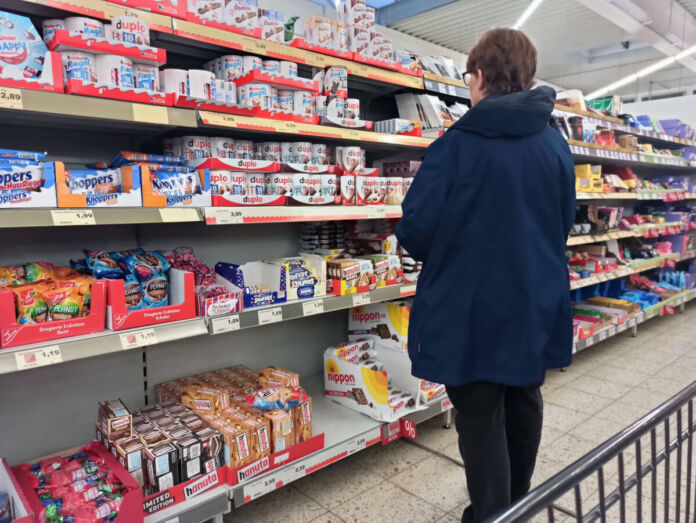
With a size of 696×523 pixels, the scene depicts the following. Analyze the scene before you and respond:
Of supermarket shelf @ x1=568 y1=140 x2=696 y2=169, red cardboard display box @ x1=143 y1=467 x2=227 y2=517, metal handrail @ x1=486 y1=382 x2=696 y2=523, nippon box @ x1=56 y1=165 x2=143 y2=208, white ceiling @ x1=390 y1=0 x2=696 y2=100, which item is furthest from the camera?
white ceiling @ x1=390 y1=0 x2=696 y2=100

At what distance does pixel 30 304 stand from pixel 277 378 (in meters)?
1.02

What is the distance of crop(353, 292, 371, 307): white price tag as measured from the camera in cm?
231

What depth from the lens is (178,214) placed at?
1.70 meters

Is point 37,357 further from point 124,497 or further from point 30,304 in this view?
point 124,497

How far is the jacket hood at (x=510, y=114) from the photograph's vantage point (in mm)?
1260

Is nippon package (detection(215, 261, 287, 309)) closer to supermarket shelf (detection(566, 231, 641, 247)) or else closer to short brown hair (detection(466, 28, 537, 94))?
short brown hair (detection(466, 28, 537, 94))

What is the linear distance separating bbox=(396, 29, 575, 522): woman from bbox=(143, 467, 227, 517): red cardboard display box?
2.91ft

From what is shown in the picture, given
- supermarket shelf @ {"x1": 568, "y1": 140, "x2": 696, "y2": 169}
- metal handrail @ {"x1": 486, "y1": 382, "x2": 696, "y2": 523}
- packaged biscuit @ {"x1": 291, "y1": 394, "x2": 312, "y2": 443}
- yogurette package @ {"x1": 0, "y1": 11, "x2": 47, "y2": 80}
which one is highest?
yogurette package @ {"x1": 0, "y1": 11, "x2": 47, "y2": 80}

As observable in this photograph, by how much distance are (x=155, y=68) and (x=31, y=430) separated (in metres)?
1.49

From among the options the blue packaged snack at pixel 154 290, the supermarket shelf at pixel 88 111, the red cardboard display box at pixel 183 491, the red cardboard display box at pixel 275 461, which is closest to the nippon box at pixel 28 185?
the supermarket shelf at pixel 88 111

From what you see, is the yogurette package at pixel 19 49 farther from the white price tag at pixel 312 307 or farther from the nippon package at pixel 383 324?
the nippon package at pixel 383 324

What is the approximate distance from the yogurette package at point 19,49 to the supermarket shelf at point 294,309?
0.96 meters

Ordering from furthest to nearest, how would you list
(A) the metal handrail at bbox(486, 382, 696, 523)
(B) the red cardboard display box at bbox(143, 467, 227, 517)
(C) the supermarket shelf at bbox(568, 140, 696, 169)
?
1. (C) the supermarket shelf at bbox(568, 140, 696, 169)
2. (B) the red cardboard display box at bbox(143, 467, 227, 517)
3. (A) the metal handrail at bbox(486, 382, 696, 523)

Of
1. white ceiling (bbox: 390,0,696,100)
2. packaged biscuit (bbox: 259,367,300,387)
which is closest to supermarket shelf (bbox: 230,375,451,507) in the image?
packaged biscuit (bbox: 259,367,300,387)
